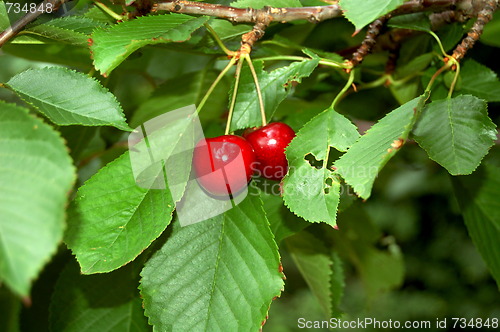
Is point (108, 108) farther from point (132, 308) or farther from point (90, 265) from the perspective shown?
point (132, 308)

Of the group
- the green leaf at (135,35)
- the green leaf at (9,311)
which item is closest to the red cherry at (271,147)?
the green leaf at (135,35)

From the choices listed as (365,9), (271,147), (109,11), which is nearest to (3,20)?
(109,11)

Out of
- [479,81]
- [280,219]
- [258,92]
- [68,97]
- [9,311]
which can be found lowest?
[9,311]

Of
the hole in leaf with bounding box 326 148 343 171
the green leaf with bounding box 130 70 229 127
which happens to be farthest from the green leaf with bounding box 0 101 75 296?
the green leaf with bounding box 130 70 229 127

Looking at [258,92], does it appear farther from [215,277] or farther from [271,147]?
[215,277]

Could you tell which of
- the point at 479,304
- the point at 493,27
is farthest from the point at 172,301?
the point at 479,304
